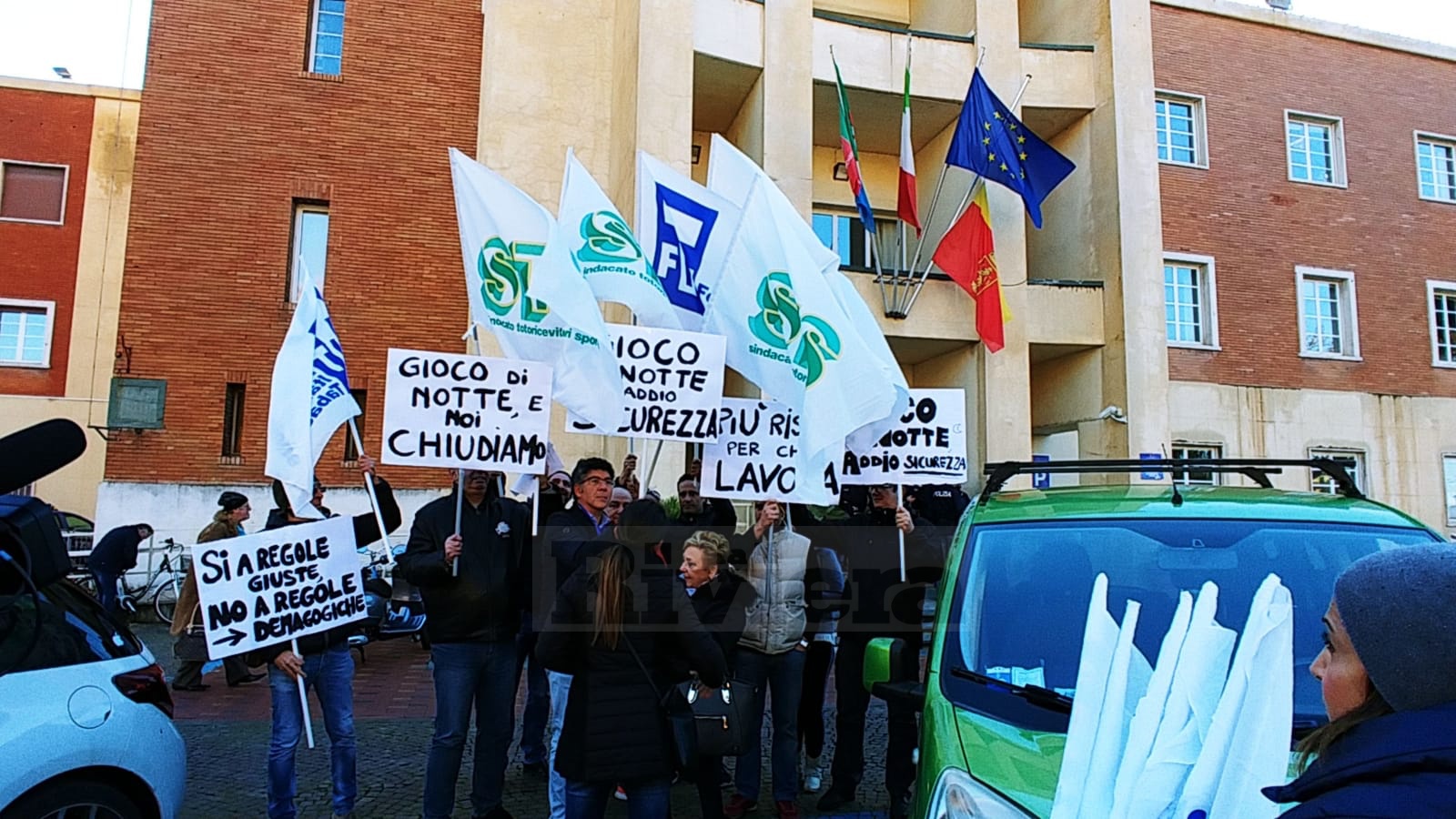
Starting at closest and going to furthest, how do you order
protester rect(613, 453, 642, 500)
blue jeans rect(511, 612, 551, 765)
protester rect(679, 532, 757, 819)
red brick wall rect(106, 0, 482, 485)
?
protester rect(679, 532, 757, 819)
blue jeans rect(511, 612, 551, 765)
protester rect(613, 453, 642, 500)
red brick wall rect(106, 0, 482, 485)

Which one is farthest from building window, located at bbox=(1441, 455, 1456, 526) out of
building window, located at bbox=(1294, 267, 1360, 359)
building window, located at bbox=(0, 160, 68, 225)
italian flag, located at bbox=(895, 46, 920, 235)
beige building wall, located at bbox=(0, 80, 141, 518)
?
building window, located at bbox=(0, 160, 68, 225)

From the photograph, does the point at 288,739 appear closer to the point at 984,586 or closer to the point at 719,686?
the point at 719,686

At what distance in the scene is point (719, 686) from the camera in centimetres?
457

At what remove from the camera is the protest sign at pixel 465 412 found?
6.00 m

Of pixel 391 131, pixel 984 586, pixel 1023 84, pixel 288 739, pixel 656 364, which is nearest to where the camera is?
pixel 984 586

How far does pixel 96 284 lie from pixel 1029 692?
29.2 metres

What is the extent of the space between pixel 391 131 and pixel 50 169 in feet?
46.6

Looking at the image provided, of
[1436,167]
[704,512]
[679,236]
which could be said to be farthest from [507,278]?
[1436,167]

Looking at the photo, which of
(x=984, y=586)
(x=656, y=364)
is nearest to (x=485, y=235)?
(x=656, y=364)

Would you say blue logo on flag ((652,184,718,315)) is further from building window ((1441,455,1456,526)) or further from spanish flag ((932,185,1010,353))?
building window ((1441,455,1456,526))

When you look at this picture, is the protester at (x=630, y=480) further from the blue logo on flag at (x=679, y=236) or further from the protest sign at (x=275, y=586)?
the protest sign at (x=275, y=586)

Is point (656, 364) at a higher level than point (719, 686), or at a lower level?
higher

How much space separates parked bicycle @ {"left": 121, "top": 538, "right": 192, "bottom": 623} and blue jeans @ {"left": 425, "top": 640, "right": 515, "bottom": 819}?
11289 mm

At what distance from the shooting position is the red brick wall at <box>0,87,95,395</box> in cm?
2517
